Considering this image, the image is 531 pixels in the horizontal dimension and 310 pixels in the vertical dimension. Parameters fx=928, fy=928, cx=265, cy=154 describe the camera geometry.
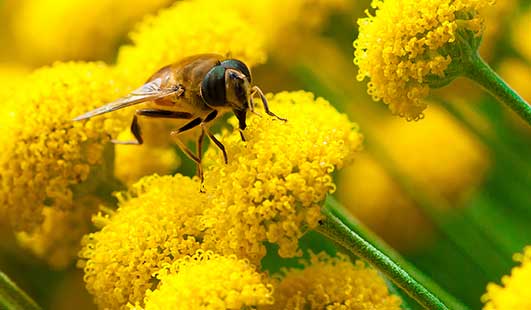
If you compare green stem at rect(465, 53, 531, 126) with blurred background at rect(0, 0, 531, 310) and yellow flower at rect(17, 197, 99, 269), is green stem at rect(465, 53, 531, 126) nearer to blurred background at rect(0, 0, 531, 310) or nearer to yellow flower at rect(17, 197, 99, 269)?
blurred background at rect(0, 0, 531, 310)

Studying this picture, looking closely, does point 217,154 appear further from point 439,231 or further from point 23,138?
point 439,231

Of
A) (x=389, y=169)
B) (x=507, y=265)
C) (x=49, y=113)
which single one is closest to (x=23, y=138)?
(x=49, y=113)

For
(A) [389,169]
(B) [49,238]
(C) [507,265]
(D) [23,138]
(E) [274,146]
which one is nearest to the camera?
(E) [274,146]

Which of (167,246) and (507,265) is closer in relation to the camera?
(167,246)

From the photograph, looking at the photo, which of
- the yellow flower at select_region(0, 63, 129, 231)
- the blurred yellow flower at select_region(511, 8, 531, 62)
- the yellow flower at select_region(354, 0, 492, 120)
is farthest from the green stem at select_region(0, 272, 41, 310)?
the blurred yellow flower at select_region(511, 8, 531, 62)

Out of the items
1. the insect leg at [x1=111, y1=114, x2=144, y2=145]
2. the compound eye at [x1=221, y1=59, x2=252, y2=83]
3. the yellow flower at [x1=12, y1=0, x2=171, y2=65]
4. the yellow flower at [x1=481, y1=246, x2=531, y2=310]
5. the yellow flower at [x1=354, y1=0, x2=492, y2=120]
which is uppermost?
the yellow flower at [x1=354, y1=0, x2=492, y2=120]
